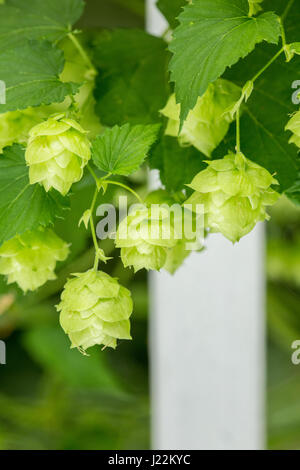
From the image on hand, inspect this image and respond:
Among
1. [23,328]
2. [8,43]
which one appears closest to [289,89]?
[8,43]

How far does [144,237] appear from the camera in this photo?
10.1 inches

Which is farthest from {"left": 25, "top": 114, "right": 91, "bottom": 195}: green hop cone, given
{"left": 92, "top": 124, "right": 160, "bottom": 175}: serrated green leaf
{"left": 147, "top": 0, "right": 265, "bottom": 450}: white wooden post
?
{"left": 147, "top": 0, "right": 265, "bottom": 450}: white wooden post

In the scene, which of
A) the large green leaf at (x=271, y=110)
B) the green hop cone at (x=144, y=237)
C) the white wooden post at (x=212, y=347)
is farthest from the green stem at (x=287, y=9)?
the white wooden post at (x=212, y=347)

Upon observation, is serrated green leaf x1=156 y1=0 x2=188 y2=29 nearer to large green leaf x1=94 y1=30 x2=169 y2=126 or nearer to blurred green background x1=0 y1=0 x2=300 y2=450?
large green leaf x1=94 y1=30 x2=169 y2=126

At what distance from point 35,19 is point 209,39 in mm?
138

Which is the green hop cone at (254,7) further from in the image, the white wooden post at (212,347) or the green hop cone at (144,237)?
the white wooden post at (212,347)

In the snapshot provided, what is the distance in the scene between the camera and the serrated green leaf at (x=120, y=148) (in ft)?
0.89

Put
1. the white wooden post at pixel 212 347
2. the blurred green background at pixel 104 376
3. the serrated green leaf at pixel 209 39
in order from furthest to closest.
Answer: the blurred green background at pixel 104 376, the white wooden post at pixel 212 347, the serrated green leaf at pixel 209 39

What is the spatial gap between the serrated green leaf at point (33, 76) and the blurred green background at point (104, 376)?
59 centimetres

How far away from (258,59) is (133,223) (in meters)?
0.10

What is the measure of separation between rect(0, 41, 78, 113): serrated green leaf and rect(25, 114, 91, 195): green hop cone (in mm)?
28

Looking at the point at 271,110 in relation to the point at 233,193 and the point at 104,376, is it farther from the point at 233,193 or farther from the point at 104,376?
the point at 104,376

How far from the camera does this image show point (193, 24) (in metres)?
0.25

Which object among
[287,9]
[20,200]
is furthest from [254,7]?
[20,200]
